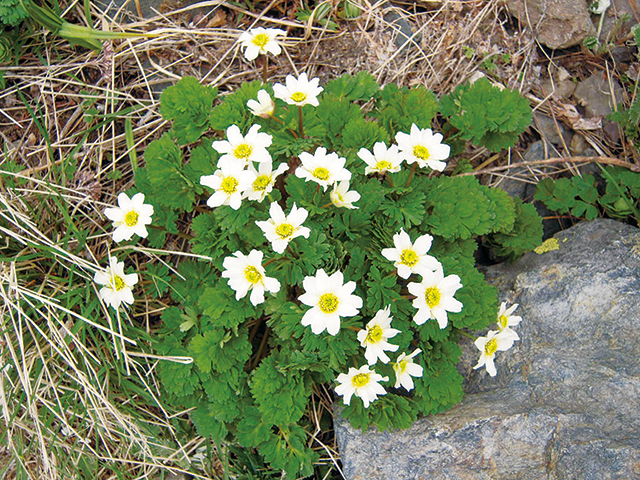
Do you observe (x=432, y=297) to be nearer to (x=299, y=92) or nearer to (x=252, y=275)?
(x=252, y=275)

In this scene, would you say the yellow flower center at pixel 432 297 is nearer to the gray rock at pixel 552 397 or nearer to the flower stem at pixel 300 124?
the gray rock at pixel 552 397

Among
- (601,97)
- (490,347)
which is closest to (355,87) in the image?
(490,347)

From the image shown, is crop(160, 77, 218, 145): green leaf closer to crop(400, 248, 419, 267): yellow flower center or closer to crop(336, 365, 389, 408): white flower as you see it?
crop(400, 248, 419, 267): yellow flower center

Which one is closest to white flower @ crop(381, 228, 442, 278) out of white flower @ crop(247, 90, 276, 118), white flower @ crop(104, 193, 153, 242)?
white flower @ crop(247, 90, 276, 118)

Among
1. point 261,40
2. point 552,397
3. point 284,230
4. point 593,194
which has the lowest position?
point 552,397

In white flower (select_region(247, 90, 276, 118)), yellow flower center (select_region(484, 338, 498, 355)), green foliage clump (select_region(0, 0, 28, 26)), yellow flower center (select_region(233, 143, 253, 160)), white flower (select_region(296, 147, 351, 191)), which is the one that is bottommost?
yellow flower center (select_region(484, 338, 498, 355))

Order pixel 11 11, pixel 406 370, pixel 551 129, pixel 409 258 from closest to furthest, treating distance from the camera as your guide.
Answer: pixel 409 258 < pixel 406 370 < pixel 11 11 < pixel 551 129

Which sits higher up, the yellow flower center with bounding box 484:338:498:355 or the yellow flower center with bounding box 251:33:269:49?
the yellow flower center with bounding box 251:33:269:49
